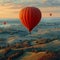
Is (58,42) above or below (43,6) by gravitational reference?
below

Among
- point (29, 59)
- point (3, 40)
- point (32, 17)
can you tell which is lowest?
point (29, 59)

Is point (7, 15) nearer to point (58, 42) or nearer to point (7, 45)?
point (7, 45)

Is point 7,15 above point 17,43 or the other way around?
above

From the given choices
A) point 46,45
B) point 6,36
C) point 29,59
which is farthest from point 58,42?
point 6,36

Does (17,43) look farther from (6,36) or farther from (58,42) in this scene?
(58,42)

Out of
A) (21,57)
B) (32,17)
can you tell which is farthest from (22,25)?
(21,57)

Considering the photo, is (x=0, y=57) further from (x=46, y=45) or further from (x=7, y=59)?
(x=46, y=45)
